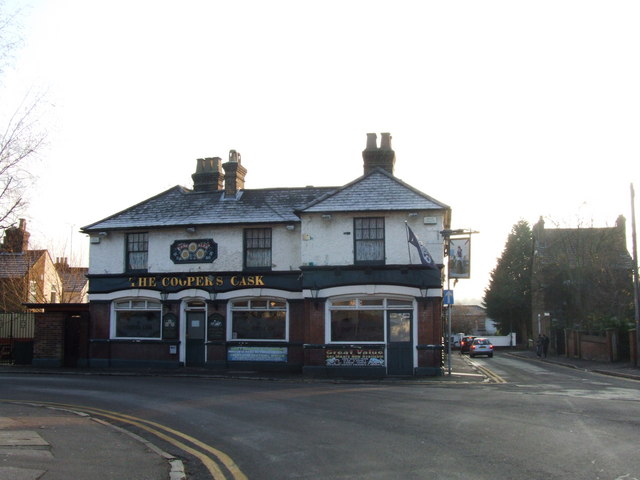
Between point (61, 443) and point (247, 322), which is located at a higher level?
point (247, 322)

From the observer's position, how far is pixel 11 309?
41.7m

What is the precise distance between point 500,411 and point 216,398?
23.3 ft

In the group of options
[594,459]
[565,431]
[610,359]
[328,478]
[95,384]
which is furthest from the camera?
[610,359]

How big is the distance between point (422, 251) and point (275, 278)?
245 inches

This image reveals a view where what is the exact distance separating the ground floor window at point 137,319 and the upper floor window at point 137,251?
1540 millimetres

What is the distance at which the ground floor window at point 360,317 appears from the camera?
2394cm

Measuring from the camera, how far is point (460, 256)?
23859mm

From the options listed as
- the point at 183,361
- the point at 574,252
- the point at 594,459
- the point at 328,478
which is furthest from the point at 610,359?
the point at 328,478

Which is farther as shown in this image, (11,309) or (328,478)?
(11,309)

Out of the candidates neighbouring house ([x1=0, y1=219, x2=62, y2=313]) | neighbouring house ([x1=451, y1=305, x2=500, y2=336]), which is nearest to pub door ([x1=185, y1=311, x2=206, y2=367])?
neighbouring house ([x1=0, y1=219, x2=62, y2=313])

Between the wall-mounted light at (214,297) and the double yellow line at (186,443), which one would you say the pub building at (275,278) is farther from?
the double yellow line at (186,443)

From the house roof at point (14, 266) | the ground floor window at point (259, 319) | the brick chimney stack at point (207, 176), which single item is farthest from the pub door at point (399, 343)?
the house roof at point (14, 266)

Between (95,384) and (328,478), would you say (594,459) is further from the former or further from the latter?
(95,384)

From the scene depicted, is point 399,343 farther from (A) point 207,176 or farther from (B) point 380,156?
(A) point 207,176
